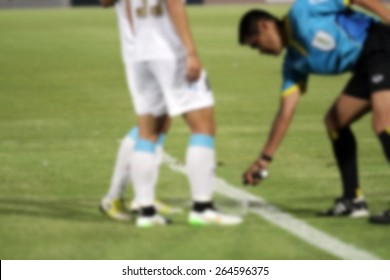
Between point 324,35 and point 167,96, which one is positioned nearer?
point 167,96

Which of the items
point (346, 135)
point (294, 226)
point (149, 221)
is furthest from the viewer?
point (346, 135)

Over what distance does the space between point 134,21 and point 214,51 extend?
24484mm

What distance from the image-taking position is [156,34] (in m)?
10.1

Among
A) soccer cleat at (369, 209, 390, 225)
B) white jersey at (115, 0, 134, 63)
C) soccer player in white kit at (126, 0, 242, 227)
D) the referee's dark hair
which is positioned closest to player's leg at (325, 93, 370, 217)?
soccer cleat at (369, 209, 390, 225)

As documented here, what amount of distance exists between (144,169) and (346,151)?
1.60 m

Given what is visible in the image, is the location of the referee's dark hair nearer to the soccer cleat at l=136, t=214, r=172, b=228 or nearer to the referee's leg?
the referee's leg

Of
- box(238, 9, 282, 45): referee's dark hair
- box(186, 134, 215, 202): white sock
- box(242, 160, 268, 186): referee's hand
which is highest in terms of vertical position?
box(238, 9, 282, 45): referee's dark hair

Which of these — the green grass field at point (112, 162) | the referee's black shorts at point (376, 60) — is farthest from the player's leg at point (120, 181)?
the referee's black shorts at point (376, 60)

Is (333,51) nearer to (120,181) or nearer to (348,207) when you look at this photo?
(348,207)

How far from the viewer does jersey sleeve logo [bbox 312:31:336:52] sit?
1023 centimetres

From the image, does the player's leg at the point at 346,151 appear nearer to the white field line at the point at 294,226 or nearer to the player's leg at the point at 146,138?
the white field line at the point at 294,226

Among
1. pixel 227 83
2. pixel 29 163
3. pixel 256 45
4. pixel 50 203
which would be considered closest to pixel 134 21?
pixel 256 45

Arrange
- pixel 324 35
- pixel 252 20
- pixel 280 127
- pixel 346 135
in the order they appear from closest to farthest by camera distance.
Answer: pixel 252 20 < pixel 324 35 < pixel 280 127 < pixel 346 135

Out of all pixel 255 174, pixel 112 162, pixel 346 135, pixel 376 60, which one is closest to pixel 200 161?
pixel 255 174
